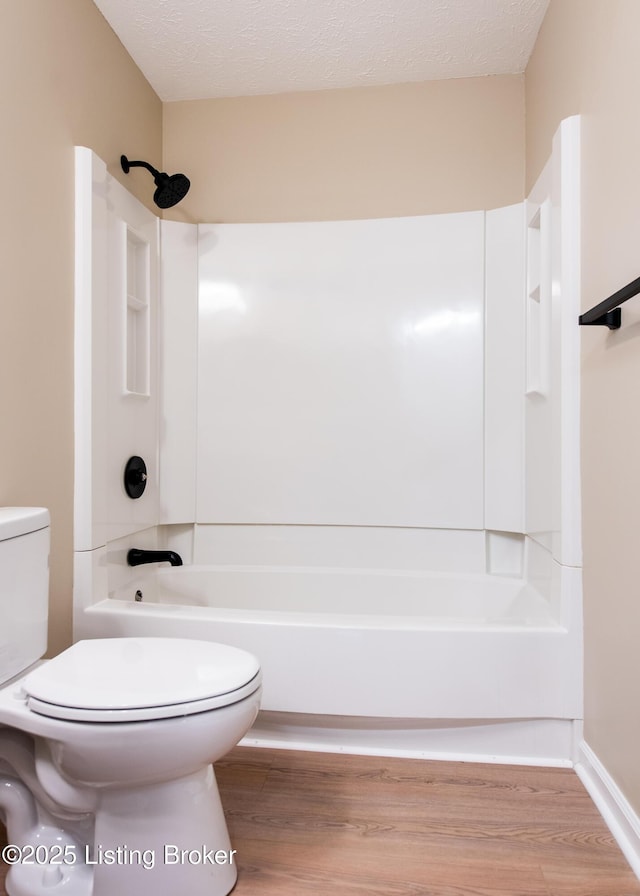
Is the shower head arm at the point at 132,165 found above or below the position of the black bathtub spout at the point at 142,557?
above

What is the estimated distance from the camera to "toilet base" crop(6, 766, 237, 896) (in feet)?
4.06

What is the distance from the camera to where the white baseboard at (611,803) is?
4.50ft

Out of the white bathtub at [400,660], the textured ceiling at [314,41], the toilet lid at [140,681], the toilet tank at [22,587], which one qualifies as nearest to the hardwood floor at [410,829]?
the white bathtub at [400,660]

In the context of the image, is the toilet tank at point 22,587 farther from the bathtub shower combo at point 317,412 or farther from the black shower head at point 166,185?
the black shower head at point 166,185

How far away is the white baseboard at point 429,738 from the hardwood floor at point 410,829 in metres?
0.03

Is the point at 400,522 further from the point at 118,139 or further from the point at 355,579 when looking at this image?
the point at 118,139

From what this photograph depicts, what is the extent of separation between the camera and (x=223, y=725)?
1210mm

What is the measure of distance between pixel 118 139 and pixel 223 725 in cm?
197

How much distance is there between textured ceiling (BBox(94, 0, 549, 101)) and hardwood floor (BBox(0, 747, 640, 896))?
7.66 feet

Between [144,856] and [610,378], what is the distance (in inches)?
57.2

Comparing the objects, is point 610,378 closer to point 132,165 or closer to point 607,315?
point 607,315

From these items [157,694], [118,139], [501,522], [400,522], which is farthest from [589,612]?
[118,139]

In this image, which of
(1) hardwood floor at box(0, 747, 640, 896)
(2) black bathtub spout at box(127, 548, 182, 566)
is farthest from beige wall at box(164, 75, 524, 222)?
(1) hardwood floor at box(0, 747, 640, 896)

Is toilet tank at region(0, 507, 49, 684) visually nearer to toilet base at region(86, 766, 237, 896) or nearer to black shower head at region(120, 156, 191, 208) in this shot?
toilet base at region(86, 766, 237, 896)
